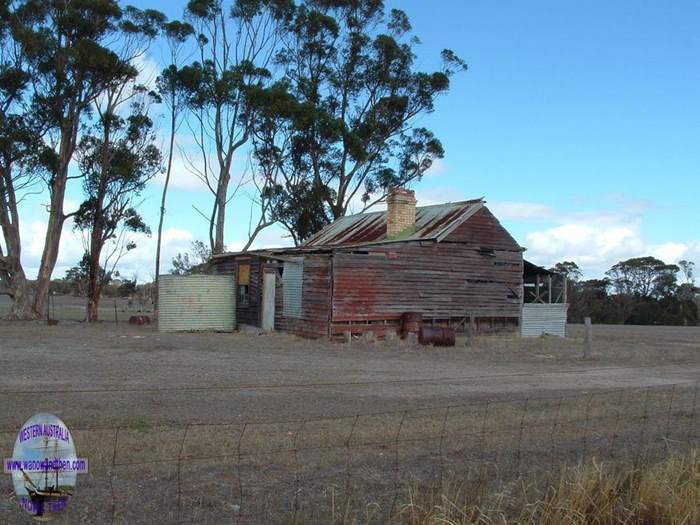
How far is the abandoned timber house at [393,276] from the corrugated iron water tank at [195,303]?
801 mm

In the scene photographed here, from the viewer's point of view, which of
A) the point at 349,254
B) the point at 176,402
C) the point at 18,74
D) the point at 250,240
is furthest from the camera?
the point at 250,240

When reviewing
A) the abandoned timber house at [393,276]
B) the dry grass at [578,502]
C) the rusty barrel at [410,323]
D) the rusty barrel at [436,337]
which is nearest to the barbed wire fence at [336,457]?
the dry grass at [578,502]

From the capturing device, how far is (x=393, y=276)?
25953 mm

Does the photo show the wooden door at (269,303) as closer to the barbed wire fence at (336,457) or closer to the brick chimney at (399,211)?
the brick chimney at (399,211)

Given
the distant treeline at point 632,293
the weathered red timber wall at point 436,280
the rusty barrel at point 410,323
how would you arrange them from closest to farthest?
the weathered red timber wall at point 436,280
the rusty barrel at point 410,323
the distant treeline at point 632,293

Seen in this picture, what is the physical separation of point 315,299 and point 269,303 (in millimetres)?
3298

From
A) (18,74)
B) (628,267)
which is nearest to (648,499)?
(18,74)

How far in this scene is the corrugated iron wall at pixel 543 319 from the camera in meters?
30.7

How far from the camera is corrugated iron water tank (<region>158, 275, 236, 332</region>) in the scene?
28.2 metres

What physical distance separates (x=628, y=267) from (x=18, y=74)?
6074cm

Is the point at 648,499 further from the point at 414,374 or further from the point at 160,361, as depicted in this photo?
the point at 160,361

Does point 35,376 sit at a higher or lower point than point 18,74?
lower

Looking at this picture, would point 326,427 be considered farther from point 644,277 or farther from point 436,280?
point 644,277

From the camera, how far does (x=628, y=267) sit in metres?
77.1
